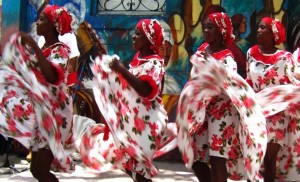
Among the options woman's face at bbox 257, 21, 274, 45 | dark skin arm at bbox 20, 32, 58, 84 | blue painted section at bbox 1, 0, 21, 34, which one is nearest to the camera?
dark skin arm at bbox 20, 32, 58, 84

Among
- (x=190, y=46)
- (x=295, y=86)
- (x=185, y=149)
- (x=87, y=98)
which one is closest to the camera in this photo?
(x=185, y=149)

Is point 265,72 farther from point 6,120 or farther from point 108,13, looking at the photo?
point 108,13

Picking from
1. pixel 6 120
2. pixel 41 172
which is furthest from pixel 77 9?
pixel 41 172

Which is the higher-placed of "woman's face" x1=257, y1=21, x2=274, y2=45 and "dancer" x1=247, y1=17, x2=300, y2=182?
"woman's face" x1=257, y1=21, x2=274, y2=45

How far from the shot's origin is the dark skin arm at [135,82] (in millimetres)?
4164

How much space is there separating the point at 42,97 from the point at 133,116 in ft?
2.45

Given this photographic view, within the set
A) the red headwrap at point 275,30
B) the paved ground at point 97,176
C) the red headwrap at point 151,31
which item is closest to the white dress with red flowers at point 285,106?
the red headwrap at point 275,30

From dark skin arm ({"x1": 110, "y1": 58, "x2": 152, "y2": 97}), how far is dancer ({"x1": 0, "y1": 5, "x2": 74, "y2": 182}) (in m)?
0.47

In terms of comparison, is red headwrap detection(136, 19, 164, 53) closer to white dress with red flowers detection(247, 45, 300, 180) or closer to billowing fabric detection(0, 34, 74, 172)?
billowing fabric detection(0, 34, 74, 172)

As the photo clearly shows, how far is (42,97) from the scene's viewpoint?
4293 mm

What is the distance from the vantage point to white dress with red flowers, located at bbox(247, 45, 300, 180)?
4.68 meters

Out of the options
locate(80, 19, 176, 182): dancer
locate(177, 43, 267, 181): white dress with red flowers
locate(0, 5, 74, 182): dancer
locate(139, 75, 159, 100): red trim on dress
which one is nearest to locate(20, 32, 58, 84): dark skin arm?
locate(0, 5, 74, 182): dancer

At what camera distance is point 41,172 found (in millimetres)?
4324

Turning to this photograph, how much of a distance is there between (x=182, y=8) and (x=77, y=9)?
1735mm
